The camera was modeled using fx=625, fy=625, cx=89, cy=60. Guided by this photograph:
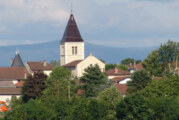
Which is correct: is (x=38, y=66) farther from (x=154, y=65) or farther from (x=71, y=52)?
(x=154, y=65)

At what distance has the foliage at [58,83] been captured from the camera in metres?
64.9

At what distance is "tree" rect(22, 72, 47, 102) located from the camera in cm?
6706

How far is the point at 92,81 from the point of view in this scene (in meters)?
75.4

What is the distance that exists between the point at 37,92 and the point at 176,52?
108ft

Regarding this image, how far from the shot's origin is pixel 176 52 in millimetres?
94125

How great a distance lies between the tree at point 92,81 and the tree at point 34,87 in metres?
6.83

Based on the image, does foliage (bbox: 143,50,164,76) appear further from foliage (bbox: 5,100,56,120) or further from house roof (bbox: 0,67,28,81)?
foliage (bbox: 5,100,56,120)

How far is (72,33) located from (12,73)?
1717 centimetres

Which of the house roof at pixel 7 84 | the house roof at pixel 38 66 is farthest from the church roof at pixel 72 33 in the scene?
the house roof at pixel 7 84

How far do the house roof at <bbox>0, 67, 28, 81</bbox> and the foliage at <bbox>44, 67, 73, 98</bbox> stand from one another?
30.2 meters

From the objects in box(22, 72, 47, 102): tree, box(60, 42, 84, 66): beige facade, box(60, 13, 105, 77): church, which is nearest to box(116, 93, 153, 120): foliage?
box(22, 72, 47, 102): tree

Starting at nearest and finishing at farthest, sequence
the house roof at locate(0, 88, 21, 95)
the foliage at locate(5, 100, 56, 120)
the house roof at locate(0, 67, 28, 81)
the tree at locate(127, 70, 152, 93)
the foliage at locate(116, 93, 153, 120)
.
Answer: the foliage at locate(116, 93, 153, 120)
the foliage at locate(5, 100, 56, 120)
the tree at locate(127, 70, 152, 93)
the house roof at locate(0, 88, 21, 95)
the house roof at locate(0, 67, 28, 81)

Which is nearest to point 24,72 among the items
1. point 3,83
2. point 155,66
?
point 3,83

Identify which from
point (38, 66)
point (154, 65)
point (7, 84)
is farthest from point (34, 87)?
point (38, 66)
